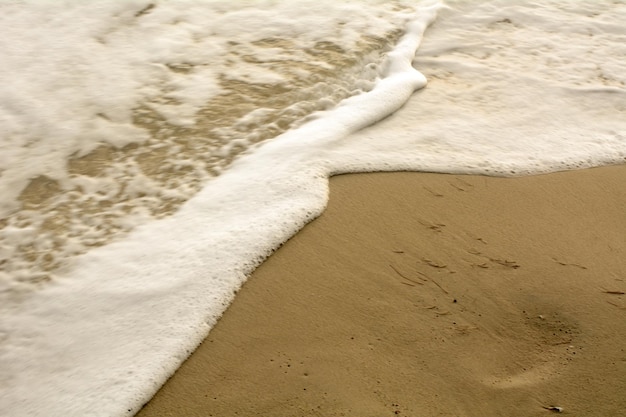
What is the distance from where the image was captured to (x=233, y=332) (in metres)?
2.24

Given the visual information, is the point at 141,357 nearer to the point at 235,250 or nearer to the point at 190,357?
the point at 190,357

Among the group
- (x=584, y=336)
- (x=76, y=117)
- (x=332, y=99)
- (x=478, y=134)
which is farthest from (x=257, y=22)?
(x=584, y=336)

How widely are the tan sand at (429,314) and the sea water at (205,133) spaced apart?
14cm

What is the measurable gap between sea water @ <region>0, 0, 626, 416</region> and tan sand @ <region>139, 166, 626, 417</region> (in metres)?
0.14

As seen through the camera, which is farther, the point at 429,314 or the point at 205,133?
the point at 205,133

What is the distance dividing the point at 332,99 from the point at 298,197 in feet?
3.11

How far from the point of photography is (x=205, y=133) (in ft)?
10.8

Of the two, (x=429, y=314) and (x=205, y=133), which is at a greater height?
(x=205, y=133)

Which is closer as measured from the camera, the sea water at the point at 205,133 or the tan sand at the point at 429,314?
the tan sand at the point at 429,314

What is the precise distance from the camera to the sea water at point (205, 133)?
229 centimetres

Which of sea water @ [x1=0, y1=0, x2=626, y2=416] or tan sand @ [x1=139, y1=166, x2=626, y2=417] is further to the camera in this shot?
sea water @ [x1=0, y1=0, x2=626, y2=416]

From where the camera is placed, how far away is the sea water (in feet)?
7.53

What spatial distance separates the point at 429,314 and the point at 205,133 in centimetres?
153

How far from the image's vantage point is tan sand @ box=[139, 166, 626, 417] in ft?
6.70
